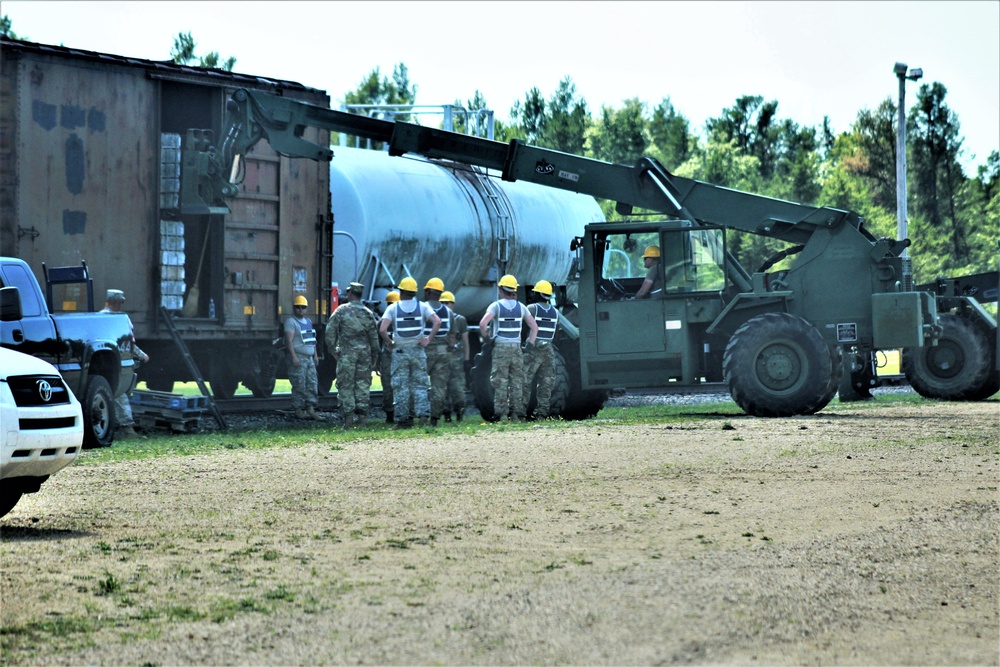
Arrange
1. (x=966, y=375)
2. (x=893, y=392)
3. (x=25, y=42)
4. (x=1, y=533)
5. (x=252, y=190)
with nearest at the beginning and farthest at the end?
(x=1, y=533)
(x=25, y=42)
(x=252, y=190)
(x=966, y=375)
(x=893, y=392)

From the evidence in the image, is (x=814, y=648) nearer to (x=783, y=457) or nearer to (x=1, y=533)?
(x=1, y=533)

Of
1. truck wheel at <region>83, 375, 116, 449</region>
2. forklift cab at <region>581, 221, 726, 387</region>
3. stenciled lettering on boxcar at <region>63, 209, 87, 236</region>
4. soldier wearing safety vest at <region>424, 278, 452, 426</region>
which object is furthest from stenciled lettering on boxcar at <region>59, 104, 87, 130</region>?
forklift cab at <region>581, 221, 726, 387</region>

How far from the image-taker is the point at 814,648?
5.99m

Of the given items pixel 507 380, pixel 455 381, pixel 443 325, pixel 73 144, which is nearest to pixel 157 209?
pixel 73 144

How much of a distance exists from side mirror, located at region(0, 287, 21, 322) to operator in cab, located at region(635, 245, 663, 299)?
26.3 ft

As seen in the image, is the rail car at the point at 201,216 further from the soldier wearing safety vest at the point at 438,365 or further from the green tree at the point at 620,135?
the green tree at the point at 620,135

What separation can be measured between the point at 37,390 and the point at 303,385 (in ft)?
37.3

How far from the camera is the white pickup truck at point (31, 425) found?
28.6 ft

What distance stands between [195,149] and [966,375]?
461 inches

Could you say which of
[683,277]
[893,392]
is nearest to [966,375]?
[893,392]

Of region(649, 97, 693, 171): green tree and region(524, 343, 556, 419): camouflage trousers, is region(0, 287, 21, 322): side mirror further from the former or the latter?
region(649, 97, 693, 171): green tree

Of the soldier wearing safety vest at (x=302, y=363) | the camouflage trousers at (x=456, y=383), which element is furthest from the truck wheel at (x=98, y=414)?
the camouflage trousers at (x=456, y=383)

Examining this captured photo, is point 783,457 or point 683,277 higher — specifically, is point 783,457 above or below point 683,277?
below

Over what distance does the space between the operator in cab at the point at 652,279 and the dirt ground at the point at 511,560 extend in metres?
5.50
